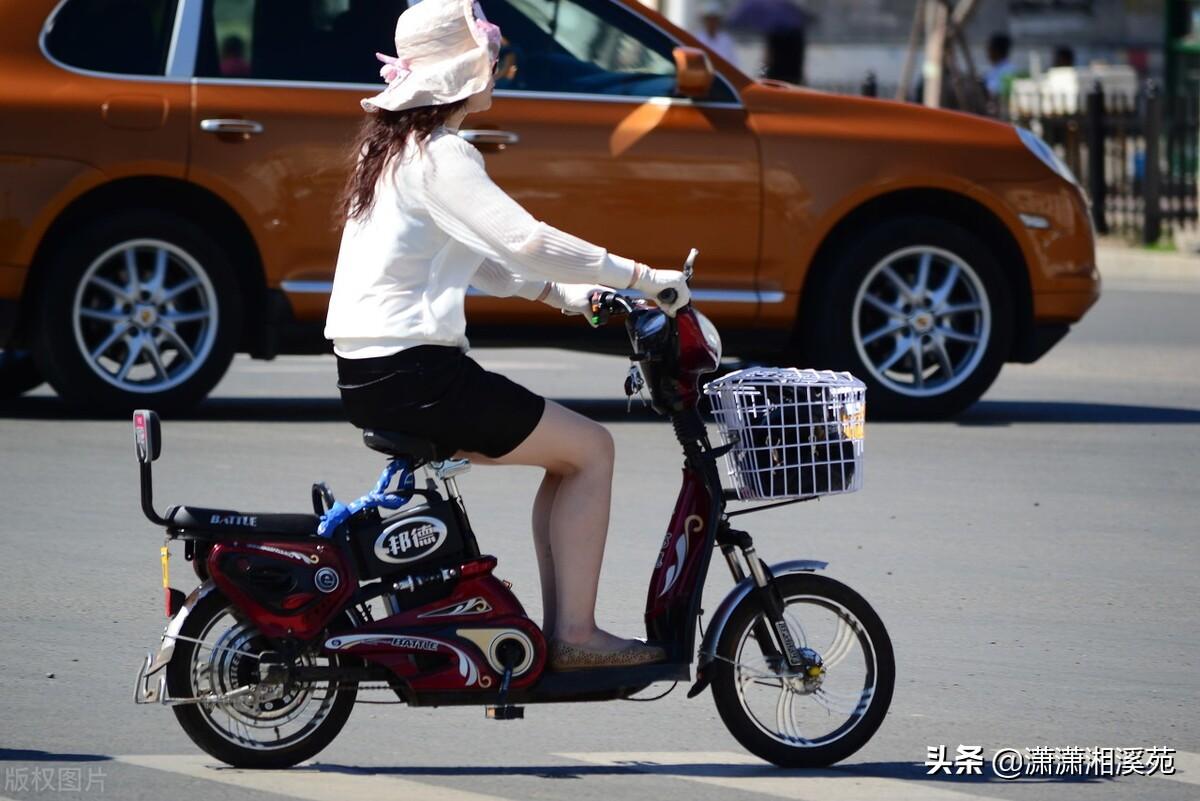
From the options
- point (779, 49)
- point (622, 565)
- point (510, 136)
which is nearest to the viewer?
point (622, 565)

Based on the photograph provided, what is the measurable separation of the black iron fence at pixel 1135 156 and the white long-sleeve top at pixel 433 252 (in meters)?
16.8

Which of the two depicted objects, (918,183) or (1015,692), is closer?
(1015,692)

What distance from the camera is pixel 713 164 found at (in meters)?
9.84

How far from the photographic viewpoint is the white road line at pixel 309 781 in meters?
4.78

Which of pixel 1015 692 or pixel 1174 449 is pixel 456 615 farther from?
pixel 1174 449

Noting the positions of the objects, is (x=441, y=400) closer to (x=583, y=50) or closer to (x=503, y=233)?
(x=503, y=233)

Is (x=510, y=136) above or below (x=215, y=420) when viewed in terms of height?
above

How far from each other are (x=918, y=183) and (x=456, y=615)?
5675 mm

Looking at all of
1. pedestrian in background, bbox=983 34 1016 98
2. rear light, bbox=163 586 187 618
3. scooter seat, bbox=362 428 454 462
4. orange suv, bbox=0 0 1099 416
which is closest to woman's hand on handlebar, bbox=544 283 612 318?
scooter seat, bbox=362 428 454 462

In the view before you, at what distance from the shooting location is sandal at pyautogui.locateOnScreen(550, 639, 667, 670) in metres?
4.96

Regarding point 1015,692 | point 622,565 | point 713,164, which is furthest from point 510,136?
point 1015,692

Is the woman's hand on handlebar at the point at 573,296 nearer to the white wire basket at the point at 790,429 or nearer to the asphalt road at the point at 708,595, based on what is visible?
the white wire basket at the point at 790,429

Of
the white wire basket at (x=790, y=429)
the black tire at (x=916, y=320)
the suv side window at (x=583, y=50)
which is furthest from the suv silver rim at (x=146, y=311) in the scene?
the white wire basket at (x=790, y=429)

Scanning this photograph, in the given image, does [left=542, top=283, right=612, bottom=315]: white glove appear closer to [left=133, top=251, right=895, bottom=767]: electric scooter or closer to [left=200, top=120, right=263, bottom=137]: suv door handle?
[left=133, top=251, right=895, bottom=767]: electric scooter
